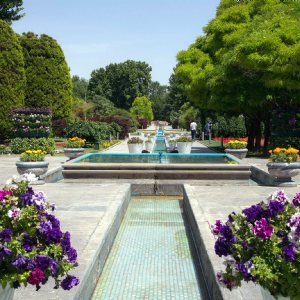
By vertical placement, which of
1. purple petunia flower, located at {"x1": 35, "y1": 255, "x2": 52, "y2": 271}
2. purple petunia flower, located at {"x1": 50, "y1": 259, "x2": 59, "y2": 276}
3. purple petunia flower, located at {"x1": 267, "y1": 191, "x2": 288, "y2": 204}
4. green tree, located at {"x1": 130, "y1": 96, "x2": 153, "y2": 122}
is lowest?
purple petunia flower, located at {"x1": 50, "y1": 259, "x2": 59, "y2": 276}

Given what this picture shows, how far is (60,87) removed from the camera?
111 feet

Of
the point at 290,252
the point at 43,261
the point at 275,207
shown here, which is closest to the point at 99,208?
the point at 43,261

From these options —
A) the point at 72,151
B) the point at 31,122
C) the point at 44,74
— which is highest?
the point at 44,74

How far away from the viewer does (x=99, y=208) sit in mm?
8930

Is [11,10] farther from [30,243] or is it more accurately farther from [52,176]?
[30,243]

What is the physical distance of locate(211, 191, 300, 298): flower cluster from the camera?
3.39 metres

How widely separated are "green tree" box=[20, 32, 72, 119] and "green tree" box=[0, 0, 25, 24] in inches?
219

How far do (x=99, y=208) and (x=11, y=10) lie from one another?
112ft

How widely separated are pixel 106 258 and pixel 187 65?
22.7m

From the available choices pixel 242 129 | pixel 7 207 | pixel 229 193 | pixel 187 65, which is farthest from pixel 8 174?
pixel 242 129

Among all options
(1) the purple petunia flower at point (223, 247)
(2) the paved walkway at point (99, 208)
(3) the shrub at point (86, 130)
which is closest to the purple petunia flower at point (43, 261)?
(2) the paved walkway at point (99, 208)

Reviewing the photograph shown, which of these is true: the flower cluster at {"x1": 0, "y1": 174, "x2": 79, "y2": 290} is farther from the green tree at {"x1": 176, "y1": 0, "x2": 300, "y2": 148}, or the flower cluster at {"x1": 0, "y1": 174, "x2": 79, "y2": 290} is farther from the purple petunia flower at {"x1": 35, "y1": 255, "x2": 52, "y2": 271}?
the green tree at {"x1": 176, "y1": 0, "x2": 300, "y2": 148}

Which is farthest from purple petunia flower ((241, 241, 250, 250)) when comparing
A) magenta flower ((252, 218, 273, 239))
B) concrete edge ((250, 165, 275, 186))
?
concrete edge ((250, 165, 275, 186))

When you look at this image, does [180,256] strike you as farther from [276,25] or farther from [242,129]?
[242,129]
